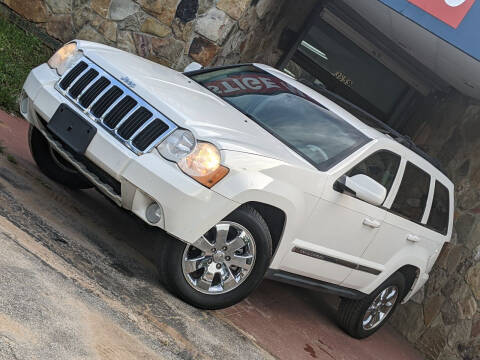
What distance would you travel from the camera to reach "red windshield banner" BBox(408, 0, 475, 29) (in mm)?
8430

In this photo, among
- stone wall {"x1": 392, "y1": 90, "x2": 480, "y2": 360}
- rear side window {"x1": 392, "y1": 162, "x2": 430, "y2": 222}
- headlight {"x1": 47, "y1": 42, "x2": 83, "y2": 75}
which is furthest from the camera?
stone wall {"x1": 392, "y1": 90, "x2": 480, "y2": 360}

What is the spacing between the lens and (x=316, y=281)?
616 cm

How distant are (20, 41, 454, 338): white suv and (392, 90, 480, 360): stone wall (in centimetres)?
198

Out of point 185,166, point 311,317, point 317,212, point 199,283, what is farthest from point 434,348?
point 185,166

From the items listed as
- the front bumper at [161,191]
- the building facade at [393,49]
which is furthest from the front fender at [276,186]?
the building facade at [393,49]

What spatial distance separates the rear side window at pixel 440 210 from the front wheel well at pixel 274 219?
2.39m

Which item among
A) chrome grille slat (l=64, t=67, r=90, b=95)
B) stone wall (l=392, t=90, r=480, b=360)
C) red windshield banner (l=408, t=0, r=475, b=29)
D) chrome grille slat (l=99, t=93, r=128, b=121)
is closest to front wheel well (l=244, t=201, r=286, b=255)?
chrome grille slat (l=99, t=93, r=128, b=121)

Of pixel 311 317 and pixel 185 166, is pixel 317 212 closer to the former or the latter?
pixel 185 166

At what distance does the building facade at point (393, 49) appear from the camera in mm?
8727

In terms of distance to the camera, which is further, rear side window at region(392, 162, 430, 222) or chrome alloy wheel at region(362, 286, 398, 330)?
chrome alloy wheel at region(362, 286, 398, 330)

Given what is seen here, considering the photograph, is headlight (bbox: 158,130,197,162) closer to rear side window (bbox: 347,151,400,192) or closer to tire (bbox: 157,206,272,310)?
tire (bbox: 157,206,272,310)

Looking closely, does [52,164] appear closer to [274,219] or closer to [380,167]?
[274,219]

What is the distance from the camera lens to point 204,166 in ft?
15.9

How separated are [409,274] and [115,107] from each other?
356 cm
